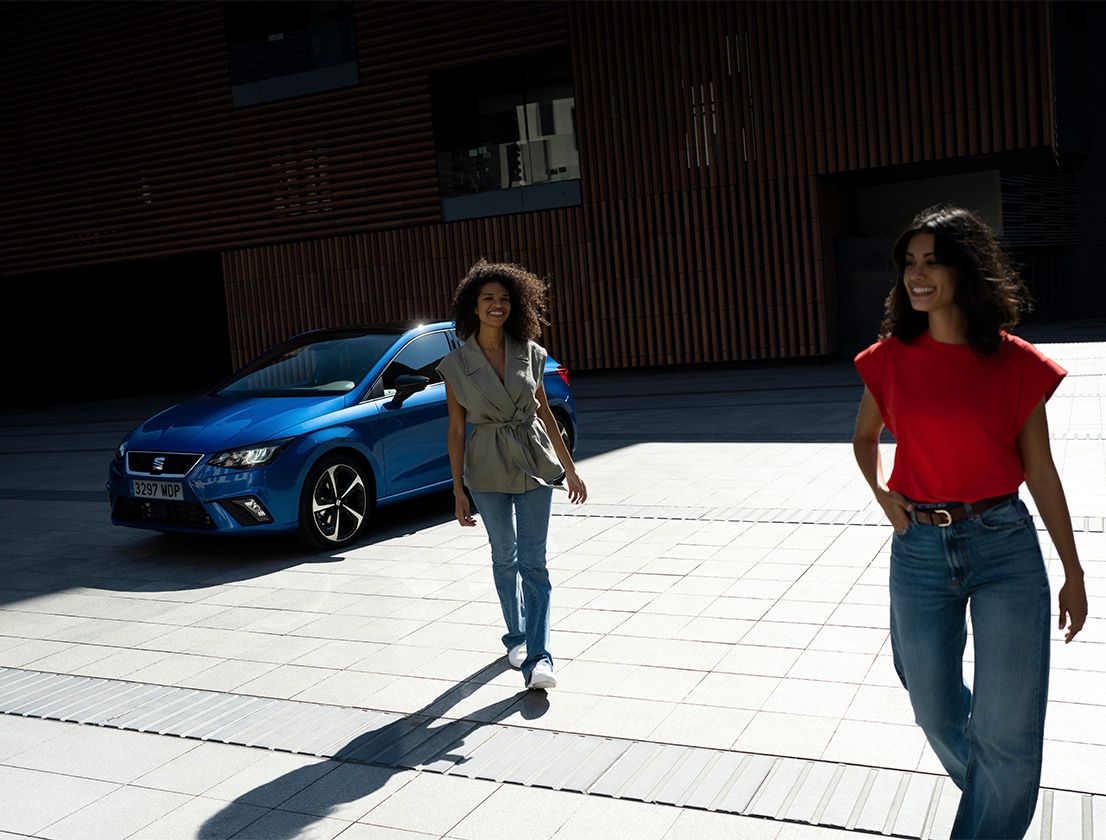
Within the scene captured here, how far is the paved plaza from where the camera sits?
3320 millimetres

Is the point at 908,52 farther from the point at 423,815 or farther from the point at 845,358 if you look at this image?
the point at 423,815

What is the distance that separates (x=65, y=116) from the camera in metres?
23.6

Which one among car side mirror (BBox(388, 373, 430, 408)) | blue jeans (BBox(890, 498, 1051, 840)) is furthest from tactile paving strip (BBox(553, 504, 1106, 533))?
blue jeans (BBox(890, 498, 1051, 840))

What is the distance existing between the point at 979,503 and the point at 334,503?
5.36 m

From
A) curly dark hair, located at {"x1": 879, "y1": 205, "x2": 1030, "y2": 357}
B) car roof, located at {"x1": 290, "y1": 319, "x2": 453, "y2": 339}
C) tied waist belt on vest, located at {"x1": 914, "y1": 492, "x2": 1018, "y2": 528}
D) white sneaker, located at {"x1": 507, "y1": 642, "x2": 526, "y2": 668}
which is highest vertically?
curly dark hair, located at {"x1": 879, "y1": 205, "x2": 1030, "y2": 357}

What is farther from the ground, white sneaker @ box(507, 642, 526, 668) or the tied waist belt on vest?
the tied waist belt on vest

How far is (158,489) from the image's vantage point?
7043 mm

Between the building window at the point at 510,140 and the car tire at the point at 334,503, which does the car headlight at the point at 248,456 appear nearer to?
the car tire at the point at 334,503

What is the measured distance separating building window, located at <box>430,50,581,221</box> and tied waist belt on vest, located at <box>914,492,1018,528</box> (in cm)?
1876

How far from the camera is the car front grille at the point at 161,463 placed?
6969mm

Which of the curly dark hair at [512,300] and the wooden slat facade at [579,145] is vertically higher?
the wooden slat facade at [579,145]

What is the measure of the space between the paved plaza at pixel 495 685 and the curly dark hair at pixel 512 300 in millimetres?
1488

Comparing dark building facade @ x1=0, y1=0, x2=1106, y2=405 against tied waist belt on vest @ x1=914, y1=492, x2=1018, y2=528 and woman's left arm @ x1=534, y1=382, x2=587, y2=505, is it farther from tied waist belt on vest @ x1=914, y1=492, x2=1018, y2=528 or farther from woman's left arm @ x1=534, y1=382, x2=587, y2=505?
tied waist belt on vest @ x1=914, y1=492, x2=1018, y2=528

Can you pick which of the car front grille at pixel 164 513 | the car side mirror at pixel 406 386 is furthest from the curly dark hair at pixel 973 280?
the car front grille at pixel 164 513
